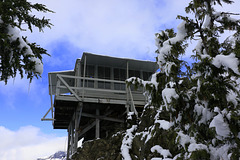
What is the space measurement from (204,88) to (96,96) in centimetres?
1065

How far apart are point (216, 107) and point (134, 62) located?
11.8 metres

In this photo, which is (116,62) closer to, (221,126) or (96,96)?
(96,96)

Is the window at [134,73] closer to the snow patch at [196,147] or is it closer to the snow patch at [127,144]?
the snow patch at [127,144]

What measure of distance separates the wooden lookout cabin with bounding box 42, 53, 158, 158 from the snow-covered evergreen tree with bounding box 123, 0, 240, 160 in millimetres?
7148

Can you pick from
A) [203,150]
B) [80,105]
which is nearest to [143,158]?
[203,150]

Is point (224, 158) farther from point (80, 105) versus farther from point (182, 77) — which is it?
point (80, 105)

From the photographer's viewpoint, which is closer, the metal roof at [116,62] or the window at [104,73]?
the metal roof at [116,62]

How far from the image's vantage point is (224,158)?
9.07 feet

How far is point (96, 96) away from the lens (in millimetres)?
13055

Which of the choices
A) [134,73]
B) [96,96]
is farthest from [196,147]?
[134,73]

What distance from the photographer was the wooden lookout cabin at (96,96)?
11.5m

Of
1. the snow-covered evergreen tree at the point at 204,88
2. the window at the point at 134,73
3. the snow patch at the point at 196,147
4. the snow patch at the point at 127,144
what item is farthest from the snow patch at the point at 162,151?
the window at the point at 134,73

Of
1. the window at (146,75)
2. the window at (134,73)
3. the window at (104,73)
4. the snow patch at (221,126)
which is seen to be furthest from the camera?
the window at (146,75)

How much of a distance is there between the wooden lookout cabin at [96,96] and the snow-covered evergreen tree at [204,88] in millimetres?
7148
